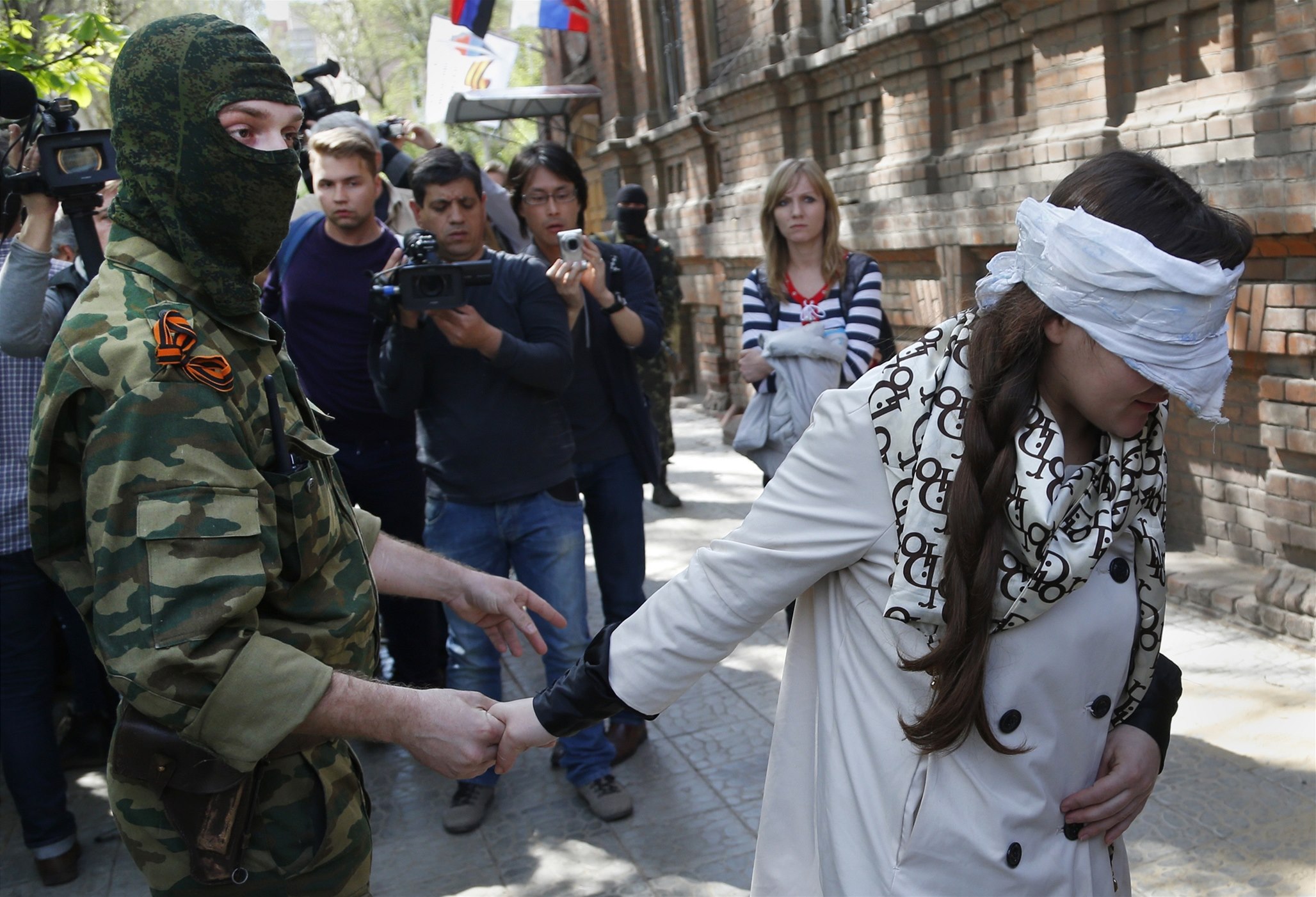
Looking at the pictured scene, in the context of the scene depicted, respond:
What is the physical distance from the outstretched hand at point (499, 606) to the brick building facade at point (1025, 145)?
3.70 meters

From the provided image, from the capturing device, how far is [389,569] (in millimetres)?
2744

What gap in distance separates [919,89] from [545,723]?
22.1 feet

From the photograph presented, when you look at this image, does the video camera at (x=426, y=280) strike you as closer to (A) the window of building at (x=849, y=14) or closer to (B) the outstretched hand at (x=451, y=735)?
(B) the outstretched hand at (x=451, y=735)

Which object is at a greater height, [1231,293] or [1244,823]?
[1231,293]

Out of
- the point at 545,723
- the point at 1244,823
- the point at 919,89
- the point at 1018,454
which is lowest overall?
the point at 1244,823

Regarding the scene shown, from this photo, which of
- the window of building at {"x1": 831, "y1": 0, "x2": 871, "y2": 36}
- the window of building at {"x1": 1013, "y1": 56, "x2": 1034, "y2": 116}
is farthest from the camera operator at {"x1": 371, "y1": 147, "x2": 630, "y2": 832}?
the window of building at {"x1": 831, "y1": 0, "x2": 871, "y2": 36}

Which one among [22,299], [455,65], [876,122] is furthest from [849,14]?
[455,65]

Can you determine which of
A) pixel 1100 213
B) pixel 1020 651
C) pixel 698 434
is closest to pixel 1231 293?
pixel 1100 213

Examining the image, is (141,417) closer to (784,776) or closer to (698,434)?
(784,776)

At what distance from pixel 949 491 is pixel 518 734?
0.88 metres

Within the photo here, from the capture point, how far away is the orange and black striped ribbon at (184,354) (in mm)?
1936

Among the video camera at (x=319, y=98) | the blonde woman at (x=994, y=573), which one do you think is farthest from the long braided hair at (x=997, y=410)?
the video camera at (x=319, y=98)

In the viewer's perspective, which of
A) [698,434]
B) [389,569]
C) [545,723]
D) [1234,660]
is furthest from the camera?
[698,434]

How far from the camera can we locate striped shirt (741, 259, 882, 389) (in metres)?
4.80
